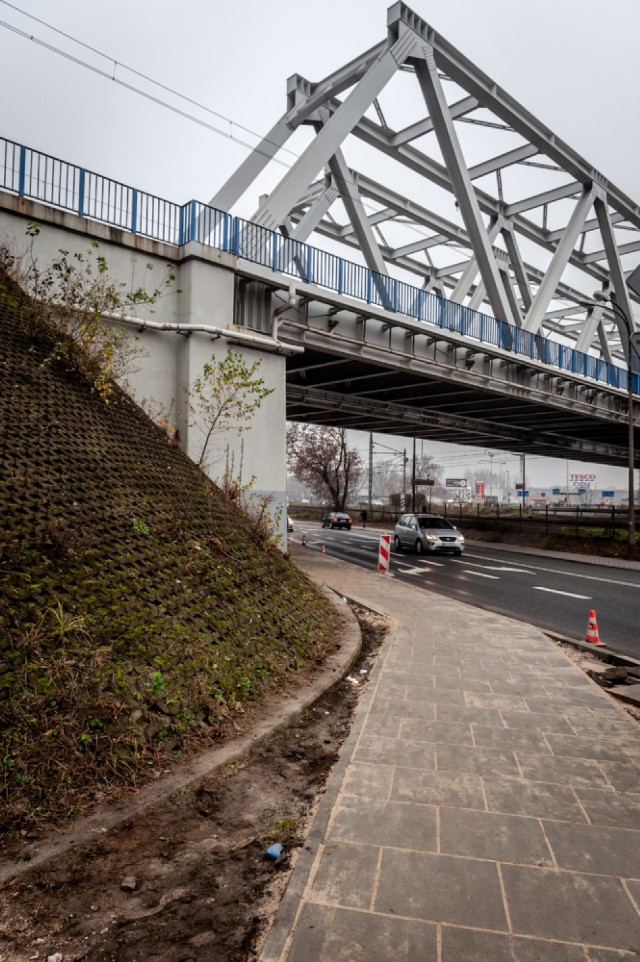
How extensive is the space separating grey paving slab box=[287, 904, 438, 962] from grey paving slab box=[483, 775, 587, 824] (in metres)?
1.25

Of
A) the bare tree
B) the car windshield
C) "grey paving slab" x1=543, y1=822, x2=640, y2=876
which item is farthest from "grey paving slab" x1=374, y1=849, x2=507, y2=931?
the bare tree

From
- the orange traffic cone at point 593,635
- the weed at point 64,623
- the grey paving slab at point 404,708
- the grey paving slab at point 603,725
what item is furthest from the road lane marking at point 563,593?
the weed at point 64,623

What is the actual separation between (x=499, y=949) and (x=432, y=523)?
22273mm

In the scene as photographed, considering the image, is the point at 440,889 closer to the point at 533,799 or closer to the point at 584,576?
the point at 533,799

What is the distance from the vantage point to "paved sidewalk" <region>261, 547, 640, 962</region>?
2322mm

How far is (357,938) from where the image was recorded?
7.56ft

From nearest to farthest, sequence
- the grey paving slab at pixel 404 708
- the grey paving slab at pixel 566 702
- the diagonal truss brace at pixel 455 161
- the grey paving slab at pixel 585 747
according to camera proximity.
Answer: the grey paving slab at pixel 585 747 < the grey paving slab at pixel 404 708 < the grey paving slab at pixel 566 702 < the diagonal truss brace at pixel 455 161

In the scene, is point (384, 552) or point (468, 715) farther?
point (384, 552)

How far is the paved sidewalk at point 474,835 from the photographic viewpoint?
7.62 feet

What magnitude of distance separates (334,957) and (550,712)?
3.61 metres

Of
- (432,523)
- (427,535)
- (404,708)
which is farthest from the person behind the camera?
(432,523)

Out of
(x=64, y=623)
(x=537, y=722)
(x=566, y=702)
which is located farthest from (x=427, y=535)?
(x=64, y=623)

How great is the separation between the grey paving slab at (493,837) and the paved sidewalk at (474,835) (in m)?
0.01

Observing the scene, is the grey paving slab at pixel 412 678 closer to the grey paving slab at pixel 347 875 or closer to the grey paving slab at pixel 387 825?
the grey paving slab at pixel 387 825
